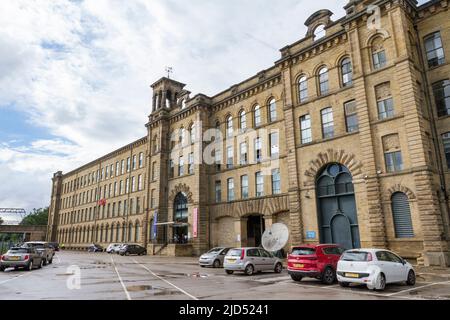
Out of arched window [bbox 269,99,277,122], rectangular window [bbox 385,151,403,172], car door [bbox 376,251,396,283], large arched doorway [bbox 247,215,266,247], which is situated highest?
arched window [bbox 269,99,277,122]

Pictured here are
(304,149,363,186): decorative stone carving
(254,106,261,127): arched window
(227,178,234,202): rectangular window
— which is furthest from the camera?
(227,178,234,202): rectangular window

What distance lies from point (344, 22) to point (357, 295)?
21.8 meters

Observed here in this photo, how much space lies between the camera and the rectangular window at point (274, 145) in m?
31.8

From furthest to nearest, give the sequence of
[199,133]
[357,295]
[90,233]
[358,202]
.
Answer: [90,233] < [199,133] < [358,202] < [357,295]

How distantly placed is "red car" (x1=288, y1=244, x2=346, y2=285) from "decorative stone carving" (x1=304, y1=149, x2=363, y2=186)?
10.5m

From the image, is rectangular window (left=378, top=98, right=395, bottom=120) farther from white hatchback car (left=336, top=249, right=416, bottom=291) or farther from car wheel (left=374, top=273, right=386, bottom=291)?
car wheel (left=374, top=273, right=386, bottom=291)

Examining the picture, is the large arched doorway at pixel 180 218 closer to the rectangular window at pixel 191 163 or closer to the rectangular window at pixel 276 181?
the rectangular window at pixel 191 163

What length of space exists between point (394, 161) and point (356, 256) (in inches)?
466

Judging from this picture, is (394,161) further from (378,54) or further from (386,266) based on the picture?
(386,266)

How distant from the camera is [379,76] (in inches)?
934

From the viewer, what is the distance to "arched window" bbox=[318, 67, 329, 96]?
27.9 meters

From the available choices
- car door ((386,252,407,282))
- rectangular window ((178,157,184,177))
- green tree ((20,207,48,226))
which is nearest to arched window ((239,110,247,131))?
rectangular window ((178,157,184,177))
